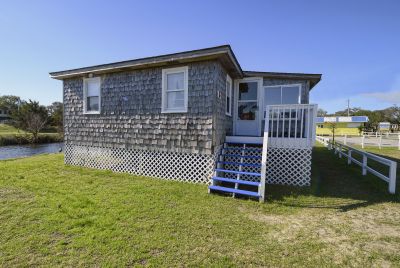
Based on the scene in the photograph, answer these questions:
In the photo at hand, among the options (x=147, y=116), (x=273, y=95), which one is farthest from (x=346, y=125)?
(x=147, y=116)

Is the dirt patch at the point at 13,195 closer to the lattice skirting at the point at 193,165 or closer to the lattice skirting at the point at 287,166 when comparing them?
the lattice skirting at the point at 193,165

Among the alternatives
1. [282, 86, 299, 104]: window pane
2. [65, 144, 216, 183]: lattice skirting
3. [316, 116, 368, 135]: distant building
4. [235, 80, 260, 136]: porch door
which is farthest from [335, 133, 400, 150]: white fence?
[316, 116, 368, 135]: distant building

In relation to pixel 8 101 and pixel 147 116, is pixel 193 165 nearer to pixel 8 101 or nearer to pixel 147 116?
pixel 147 116

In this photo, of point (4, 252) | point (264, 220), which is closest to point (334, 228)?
point (264, 220)

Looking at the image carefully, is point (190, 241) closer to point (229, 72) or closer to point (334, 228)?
point (334, 228)

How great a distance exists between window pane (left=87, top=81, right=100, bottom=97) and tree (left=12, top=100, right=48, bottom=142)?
28988mm

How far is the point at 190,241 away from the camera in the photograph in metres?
3.25

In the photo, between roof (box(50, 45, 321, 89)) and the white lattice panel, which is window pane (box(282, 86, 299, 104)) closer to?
roof (box(50, 45, 321, 89))

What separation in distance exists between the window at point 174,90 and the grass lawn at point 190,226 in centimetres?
245

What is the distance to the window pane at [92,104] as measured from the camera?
827 cm

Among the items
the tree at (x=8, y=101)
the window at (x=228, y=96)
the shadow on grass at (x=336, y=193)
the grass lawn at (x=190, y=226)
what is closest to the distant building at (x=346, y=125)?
the shadow on grass at (x=336, y=193)

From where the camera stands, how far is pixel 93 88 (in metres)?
8.27

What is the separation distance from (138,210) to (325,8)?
9922 millimetres

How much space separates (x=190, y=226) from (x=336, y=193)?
4.27m
